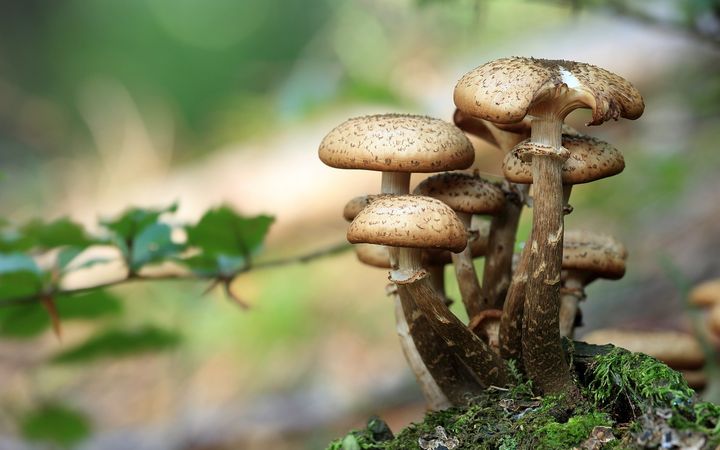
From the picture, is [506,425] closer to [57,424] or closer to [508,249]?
[508,249]

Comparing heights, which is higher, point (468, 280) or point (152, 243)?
point (152, 243)

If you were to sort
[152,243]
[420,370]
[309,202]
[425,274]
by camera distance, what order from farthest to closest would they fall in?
1. [309,202]
2. [152,243]
3. [420,370]
4. [425,274]

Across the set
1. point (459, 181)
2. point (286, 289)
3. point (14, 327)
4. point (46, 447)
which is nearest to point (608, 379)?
point (459, 181)

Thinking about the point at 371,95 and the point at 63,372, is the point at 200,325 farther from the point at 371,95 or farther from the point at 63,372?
the point at 371,95

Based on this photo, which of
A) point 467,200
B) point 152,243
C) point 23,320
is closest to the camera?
point 467,200

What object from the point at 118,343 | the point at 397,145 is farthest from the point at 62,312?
the point at 397,145

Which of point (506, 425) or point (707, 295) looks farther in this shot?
point (707, 295)

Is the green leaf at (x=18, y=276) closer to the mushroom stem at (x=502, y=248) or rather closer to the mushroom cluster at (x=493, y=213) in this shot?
the mushroom cluster at (x=493, y=213)
